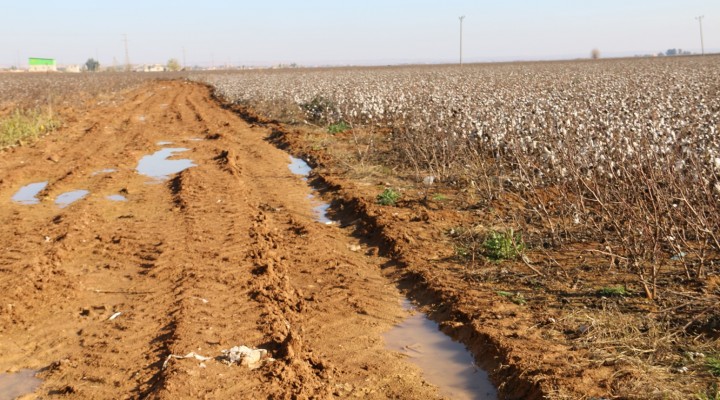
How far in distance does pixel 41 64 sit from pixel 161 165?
498 feet

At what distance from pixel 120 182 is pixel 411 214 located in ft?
20.3

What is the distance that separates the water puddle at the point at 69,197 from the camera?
12023mm

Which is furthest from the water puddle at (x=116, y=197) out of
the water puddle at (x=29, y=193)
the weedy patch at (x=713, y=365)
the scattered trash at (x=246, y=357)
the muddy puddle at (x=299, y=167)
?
the weedy patch at (x=713, y=365)

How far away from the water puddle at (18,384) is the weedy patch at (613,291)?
4786 millimetres

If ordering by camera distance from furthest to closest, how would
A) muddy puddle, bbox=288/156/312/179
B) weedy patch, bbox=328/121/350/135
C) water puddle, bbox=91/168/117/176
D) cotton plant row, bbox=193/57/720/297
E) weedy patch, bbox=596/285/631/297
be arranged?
weedy patch, bbox=328/121/350/135 < muddy puddle, bbox=288/156/312/179 < water puddle, bbox=91/168/117/176 < cotton plant row, bbox=193/57/720/297 < weedy patch, bbox=596/285/631/297

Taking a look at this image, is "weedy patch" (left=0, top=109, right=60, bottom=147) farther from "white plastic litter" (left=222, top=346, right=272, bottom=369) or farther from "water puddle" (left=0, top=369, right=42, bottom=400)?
"white plastic litter" (left=222, top=346, right=272, bottom=369)

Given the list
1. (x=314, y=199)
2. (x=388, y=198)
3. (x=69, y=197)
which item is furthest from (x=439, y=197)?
(x=69, y=197)

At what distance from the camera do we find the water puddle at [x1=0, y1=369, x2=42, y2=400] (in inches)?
206

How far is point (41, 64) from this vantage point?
499 feet

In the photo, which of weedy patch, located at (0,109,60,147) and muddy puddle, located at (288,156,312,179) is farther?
weedy patch, located at (0,109,60,147)

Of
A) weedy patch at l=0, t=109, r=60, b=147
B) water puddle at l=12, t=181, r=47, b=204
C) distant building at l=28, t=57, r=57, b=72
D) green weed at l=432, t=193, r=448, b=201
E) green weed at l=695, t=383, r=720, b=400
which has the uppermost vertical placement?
distant building at l=28, t=57, r=57, b=72

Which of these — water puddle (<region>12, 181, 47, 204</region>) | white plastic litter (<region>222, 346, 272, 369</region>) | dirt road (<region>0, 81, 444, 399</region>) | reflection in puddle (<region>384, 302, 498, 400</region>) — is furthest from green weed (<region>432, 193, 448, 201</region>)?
water puddle (<region>12, 181, 47, 204</region>)

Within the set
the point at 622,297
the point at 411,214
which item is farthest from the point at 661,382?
the point at 411,214

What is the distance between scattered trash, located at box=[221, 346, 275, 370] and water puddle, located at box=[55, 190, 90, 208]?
7302mm
